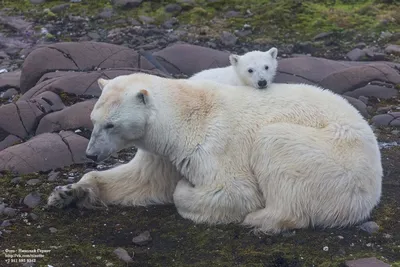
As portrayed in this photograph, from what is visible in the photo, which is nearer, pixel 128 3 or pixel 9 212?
pixel 9 212

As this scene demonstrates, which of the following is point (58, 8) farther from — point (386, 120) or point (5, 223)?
point (5, 223)

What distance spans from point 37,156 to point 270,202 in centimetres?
269

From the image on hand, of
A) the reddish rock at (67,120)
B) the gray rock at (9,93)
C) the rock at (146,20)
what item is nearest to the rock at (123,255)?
the reddish rock at (67,120)

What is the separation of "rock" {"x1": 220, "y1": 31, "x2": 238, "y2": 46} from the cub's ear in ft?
24.1

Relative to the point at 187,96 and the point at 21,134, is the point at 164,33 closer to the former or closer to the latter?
the point at 21,134

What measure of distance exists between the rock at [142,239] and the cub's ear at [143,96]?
3.53ft

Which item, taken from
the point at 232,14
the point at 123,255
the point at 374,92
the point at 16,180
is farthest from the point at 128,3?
the point at 123,255

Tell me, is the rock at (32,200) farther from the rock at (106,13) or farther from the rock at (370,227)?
the rock at (106,13)

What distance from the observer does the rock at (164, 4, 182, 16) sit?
48.7ft

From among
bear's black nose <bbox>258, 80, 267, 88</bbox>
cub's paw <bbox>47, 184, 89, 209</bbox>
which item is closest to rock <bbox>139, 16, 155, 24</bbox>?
bear's black nose <bbox>258, 80, 267, 88</bbox>

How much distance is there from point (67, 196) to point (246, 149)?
5.35 feet

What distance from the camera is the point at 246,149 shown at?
20.7 ft

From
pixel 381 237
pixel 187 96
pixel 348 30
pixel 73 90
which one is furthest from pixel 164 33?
pixel 381 237

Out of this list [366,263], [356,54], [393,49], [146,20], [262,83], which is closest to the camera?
[366,263]
